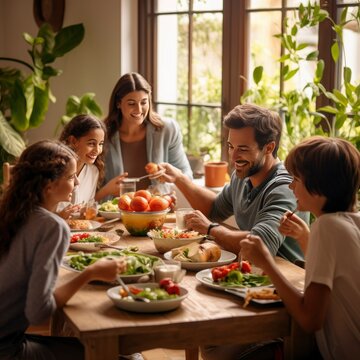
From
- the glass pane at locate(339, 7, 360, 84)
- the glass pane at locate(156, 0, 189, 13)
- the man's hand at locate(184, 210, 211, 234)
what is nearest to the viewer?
the man's hand at locate(184, 210, 211, 234)

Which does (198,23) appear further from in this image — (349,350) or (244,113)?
(349,350)

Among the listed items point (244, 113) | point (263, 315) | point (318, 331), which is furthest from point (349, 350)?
point (244, 113)

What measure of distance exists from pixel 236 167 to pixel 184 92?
210 cm

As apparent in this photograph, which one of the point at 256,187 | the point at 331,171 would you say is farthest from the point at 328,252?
the point at 256,187

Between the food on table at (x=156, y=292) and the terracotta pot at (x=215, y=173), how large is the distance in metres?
2.29

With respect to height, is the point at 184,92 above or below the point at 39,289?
above

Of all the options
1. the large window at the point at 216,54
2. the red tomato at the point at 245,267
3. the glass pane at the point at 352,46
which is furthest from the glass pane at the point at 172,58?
the red tomato at the point at 245,267

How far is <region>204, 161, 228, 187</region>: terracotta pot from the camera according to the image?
4.34 m

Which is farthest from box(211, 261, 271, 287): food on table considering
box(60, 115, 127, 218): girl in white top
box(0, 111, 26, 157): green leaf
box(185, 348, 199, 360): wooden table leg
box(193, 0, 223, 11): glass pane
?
box(0, 111, 26, 157): green leaf

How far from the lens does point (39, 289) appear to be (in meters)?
1.95

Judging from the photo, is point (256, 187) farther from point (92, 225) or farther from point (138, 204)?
point (92, 225)

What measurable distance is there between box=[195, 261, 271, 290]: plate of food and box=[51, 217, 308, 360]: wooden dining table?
2cm

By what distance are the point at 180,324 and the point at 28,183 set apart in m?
0.58

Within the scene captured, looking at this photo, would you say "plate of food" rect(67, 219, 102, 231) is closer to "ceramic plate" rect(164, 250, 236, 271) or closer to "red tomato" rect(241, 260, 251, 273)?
"ceramic plate" rect(164, 250, 236, 271)
